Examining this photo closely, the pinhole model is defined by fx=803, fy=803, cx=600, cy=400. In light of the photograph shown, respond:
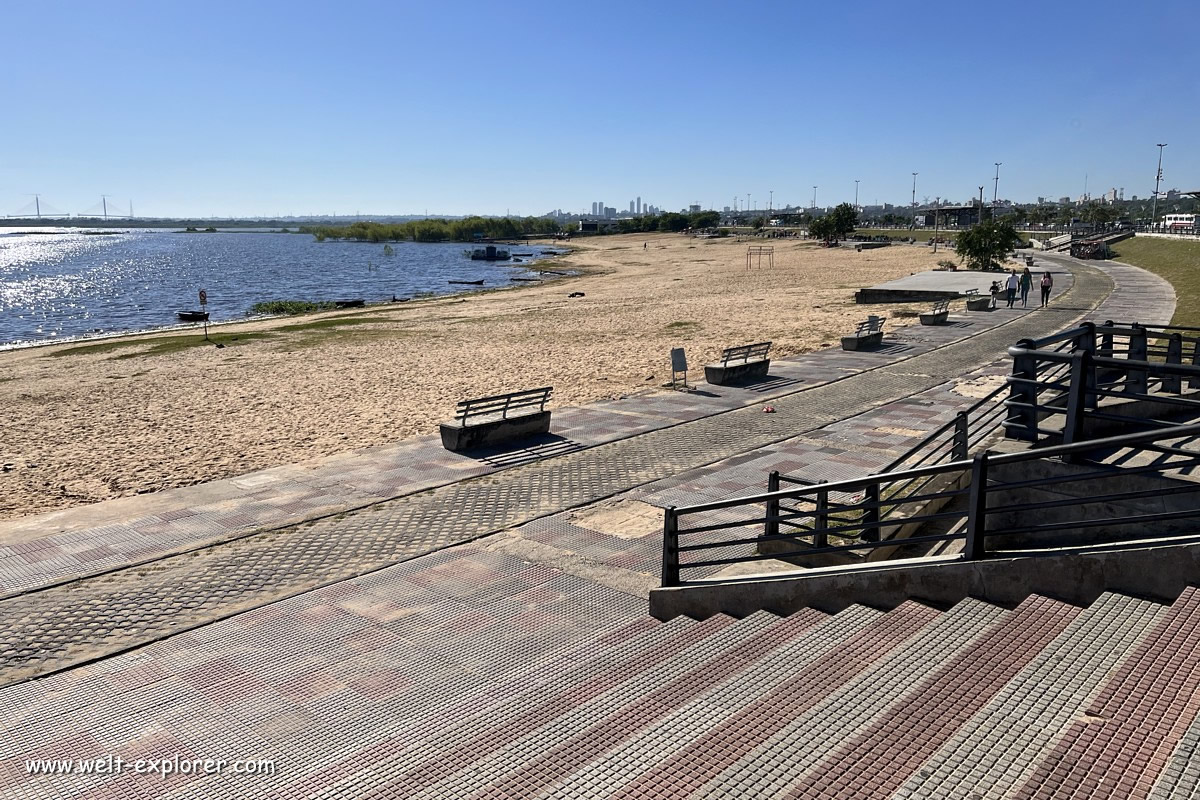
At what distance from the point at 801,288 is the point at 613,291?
1289cm

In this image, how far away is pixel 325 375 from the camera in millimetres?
22938

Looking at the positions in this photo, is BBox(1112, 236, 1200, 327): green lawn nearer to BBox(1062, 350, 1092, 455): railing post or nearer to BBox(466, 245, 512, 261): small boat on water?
BBox(1062, 350, 1092, 455): railing post

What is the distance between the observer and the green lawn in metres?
26.1

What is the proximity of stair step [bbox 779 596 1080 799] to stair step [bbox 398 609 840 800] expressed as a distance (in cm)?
109

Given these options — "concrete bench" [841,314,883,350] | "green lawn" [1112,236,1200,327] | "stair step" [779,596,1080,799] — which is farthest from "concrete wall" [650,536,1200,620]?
→ "green lawn" [1112,236,1200,327]

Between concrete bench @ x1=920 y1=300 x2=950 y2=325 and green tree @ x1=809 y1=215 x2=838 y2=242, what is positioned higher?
green tree @ x1=809 y1=215 x2=838 y2=242

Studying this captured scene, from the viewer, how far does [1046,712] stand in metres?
3.82

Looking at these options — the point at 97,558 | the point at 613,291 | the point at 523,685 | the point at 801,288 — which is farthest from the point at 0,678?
the point at 613,291

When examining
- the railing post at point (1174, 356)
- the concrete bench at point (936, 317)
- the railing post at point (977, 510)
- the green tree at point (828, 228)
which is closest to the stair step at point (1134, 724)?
the railing post at point (977, 510)

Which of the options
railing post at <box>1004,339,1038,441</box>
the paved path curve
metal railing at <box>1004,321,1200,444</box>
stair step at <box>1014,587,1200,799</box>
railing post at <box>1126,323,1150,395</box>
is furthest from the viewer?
railing post at <box>1126,323,1150,395</box>

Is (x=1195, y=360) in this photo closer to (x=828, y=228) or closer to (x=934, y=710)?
(x=934, y=710)

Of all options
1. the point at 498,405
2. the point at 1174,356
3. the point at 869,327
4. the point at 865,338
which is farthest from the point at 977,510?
the point at 869,327

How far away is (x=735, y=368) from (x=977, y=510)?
531 inches

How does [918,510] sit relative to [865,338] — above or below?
below
